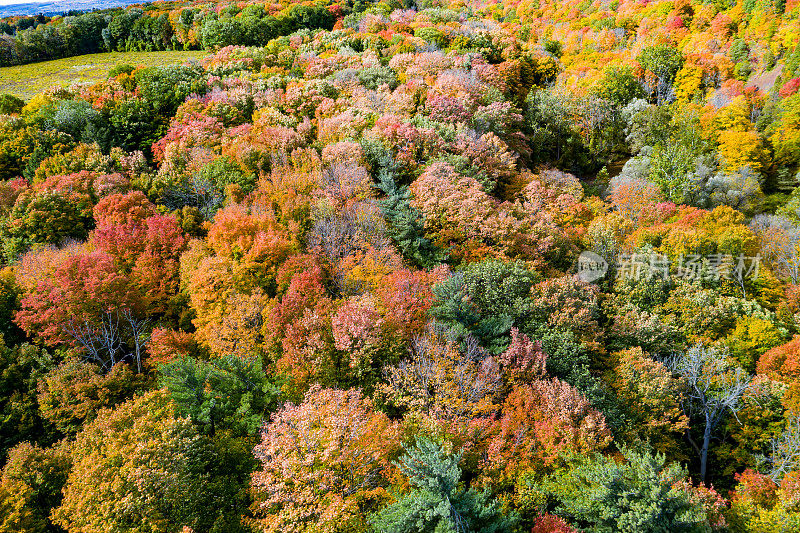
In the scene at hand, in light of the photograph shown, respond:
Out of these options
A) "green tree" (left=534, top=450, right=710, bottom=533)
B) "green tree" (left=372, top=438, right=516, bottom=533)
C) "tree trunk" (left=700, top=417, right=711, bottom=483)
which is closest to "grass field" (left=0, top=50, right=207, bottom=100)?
"green tree" (left=372, top=438, right=516, bottom=533)

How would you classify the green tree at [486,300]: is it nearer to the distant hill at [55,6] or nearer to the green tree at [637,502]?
the green tree at [637,502]

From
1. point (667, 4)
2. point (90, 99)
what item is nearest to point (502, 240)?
point (90, 99)

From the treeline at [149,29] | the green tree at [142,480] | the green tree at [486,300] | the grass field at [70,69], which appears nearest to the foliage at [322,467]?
the green tree at [142,480]

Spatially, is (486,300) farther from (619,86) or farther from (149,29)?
(149,29)

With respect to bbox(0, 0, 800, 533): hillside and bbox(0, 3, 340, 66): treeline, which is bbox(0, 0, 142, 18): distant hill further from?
bbox(0, 0, 800, 533): hillside

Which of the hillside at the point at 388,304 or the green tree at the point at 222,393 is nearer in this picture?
the hillside at the point at 388,304

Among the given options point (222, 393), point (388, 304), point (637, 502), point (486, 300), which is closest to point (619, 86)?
point (486, 300)
